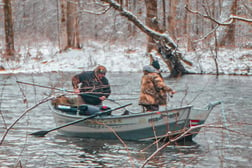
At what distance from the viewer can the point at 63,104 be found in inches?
440

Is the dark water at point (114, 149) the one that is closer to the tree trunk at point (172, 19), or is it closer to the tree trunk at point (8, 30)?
the tree trunk at point (8, 30)

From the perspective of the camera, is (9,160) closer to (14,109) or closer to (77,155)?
(77,155)

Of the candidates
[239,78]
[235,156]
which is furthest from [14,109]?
[239,78]

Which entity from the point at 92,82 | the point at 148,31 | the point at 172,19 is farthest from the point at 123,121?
the point at 172,19

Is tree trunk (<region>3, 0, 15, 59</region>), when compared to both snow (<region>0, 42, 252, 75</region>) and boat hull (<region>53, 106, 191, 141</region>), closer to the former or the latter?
snow (<region>0, 42, 252, 75</region>)

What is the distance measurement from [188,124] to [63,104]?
10.5ft

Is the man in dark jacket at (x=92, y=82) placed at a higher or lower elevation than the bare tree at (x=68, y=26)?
lower

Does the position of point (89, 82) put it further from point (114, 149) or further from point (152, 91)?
point (114, 149)

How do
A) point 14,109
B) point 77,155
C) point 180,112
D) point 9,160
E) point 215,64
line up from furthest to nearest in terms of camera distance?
point 215,64, point 14,109, point 180,112, point 77,155, point 9,160

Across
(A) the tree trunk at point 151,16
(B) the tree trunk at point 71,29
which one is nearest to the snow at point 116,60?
(B) the tree trunk at point 71,29

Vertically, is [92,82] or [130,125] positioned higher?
[92,82]

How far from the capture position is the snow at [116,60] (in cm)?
2614

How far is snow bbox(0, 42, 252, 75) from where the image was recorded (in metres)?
26.1

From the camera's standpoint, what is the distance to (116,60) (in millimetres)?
28969
